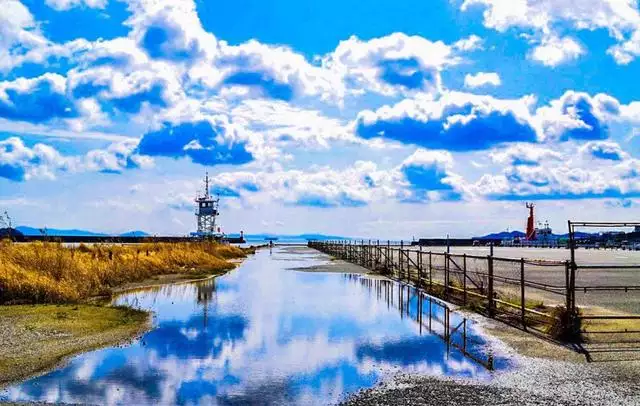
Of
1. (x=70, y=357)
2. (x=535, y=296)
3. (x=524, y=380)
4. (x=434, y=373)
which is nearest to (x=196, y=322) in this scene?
(x=70, y=357)

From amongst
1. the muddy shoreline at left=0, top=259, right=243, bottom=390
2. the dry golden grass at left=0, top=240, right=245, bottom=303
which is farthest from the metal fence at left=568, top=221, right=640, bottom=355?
the dry golden grass at left=0, top=240, right=245, bottom=303

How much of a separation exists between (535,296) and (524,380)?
14386 mm

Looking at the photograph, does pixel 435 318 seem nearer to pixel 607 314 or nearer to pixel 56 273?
pixel 607 314

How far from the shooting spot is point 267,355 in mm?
13008

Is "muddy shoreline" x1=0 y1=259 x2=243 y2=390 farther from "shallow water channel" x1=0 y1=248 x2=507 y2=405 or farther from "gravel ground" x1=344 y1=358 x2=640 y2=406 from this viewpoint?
"gravel ground" x1=344 y1=358 x2=640 y2=406

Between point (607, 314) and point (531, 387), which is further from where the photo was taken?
point (607, 314)

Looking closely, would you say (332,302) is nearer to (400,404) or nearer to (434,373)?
(434,373)

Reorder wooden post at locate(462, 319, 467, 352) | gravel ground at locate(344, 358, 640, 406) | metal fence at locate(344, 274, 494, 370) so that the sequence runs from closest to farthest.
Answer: gravel ground at locate(344, 358, 640, 406) < metal fence at locate(344, 274, 494, 370) < wooden post at locate(462, 319, 467, 352)

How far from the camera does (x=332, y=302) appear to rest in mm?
23797

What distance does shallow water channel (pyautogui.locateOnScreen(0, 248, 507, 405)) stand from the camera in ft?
32.3

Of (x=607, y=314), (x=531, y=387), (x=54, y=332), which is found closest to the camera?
(x=531, y=387)

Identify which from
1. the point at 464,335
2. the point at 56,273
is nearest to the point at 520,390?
the point at 464,335

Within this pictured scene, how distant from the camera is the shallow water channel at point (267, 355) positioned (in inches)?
387

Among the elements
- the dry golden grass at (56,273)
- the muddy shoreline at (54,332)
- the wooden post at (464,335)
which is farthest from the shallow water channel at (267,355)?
the dry golden grass at (56,273)
